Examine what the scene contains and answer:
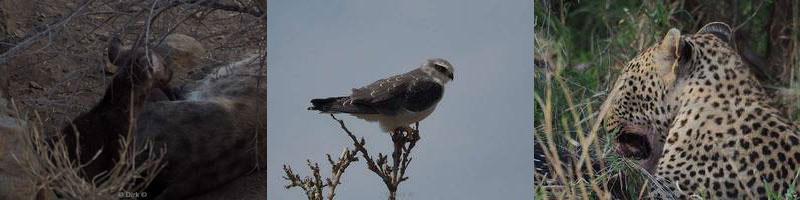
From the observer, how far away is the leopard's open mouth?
13.0 ft

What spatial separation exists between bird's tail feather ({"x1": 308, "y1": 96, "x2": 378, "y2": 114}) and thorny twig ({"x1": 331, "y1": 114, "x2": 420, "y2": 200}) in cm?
4

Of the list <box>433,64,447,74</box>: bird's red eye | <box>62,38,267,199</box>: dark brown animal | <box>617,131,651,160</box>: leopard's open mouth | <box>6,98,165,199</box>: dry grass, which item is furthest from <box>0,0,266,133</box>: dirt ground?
<box>617,131,651,160</box>: leopard's open mouth

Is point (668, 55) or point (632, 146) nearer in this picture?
point (668, 55)

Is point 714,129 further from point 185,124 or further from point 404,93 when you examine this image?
point 185,124

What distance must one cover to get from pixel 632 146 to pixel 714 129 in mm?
339

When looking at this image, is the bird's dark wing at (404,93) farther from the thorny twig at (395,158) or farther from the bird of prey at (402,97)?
the thorny twig at (395,158)

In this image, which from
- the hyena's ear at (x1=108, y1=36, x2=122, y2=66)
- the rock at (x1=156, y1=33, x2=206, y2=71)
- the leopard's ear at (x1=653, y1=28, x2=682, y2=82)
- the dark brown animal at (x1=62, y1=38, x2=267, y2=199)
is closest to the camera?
the leopard's ear at (x1=653, y1=28, x2=682, y2=82)

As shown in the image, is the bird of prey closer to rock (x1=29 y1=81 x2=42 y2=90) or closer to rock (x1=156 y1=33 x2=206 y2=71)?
rock (x1=156 y1=33 x2=206 y2=71)

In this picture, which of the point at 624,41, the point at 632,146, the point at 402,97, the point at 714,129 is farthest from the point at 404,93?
the point at 624,41

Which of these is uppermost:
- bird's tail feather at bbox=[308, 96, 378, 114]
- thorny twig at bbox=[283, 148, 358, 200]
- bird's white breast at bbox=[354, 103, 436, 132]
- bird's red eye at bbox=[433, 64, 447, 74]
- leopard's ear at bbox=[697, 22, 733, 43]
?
leopard's ear at bbox=[697, 22, 733, 43]

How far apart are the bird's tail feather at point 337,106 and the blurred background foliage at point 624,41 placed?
724 millimetres

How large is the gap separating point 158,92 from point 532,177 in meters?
1.74

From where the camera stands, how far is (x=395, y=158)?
3969mm

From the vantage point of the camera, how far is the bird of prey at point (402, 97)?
3840 millimetres
